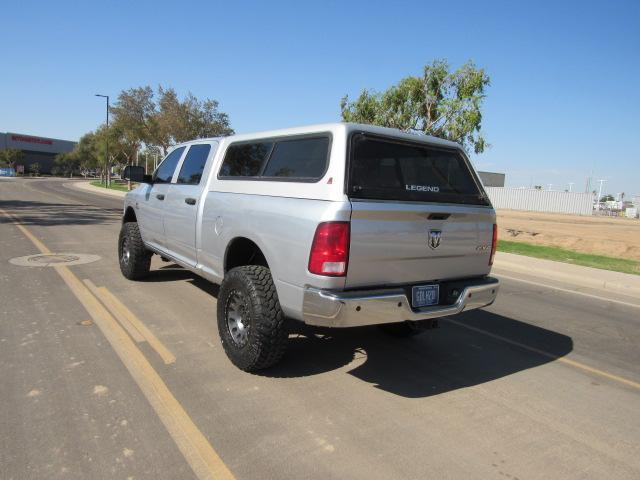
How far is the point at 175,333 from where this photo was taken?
491 centimetres

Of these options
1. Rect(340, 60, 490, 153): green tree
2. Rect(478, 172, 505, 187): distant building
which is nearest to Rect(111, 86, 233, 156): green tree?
Rect(340, 60, 490, 153): green tree

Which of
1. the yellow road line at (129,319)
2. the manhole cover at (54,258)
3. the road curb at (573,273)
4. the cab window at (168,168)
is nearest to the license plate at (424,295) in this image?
the yellow road line at (129,319)

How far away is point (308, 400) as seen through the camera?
3.62 m

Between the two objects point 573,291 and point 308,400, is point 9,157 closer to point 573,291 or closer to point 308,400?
point 573,291

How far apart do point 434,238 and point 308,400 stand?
158 cm

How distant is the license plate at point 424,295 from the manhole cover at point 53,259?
21.7 ft

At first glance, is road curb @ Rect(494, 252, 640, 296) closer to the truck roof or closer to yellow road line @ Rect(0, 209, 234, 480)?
the truck roof

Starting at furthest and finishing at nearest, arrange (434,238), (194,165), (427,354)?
(194,165) → (427,354) → (434,238)

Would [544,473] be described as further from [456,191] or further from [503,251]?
[503,251]

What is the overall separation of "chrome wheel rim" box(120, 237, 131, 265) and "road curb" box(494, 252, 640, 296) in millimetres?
8071

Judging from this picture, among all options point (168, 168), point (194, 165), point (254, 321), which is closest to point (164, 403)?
point (254, 321)

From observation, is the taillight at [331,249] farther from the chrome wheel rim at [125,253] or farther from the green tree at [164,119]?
the green tree at [164,119]

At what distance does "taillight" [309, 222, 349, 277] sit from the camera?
10.9 feet

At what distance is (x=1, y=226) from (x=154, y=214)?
950cm
